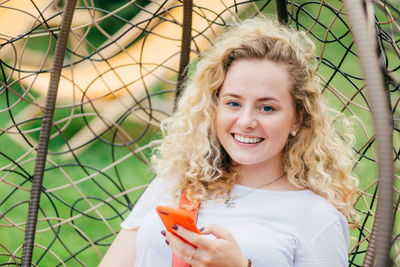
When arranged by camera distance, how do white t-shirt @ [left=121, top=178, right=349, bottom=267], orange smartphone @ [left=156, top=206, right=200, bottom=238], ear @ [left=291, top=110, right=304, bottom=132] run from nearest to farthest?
orange smartphone @ [left=156, top=206, right=200, bottom=238]
white t-shirt @ [left=121, top=178, right=349, bottom=267]
ear @ [left=291, top=110, right=304, bottom=132]

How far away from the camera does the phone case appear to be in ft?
2.91

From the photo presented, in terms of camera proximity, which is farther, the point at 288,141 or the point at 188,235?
the point at 288,141

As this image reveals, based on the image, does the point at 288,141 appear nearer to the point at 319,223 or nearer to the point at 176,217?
the point at 319,223

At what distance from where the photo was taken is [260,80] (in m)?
1.08

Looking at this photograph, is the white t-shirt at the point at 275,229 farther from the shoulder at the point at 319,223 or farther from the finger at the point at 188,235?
the finger at the point at 188,235

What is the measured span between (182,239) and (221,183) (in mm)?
268

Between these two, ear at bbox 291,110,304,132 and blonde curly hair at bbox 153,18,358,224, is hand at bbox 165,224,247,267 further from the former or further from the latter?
ear at bbox 291,110,304,132

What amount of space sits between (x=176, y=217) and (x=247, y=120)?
29 centimetres

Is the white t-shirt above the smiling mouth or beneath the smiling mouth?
beneath

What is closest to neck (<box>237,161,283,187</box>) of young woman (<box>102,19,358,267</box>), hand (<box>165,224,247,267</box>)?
young woman (<box>102,19,358,267</box>)

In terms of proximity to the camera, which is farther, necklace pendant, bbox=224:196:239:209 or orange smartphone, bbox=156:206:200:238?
necklace pendant, bbox=224:196:239:209

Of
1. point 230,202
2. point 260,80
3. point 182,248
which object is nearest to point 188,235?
point 182,248

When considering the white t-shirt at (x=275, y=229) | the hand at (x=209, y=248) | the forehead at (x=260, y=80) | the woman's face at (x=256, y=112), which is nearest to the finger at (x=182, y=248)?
the hand at (x=209, y=248)

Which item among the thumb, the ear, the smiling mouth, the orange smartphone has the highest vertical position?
the ear
